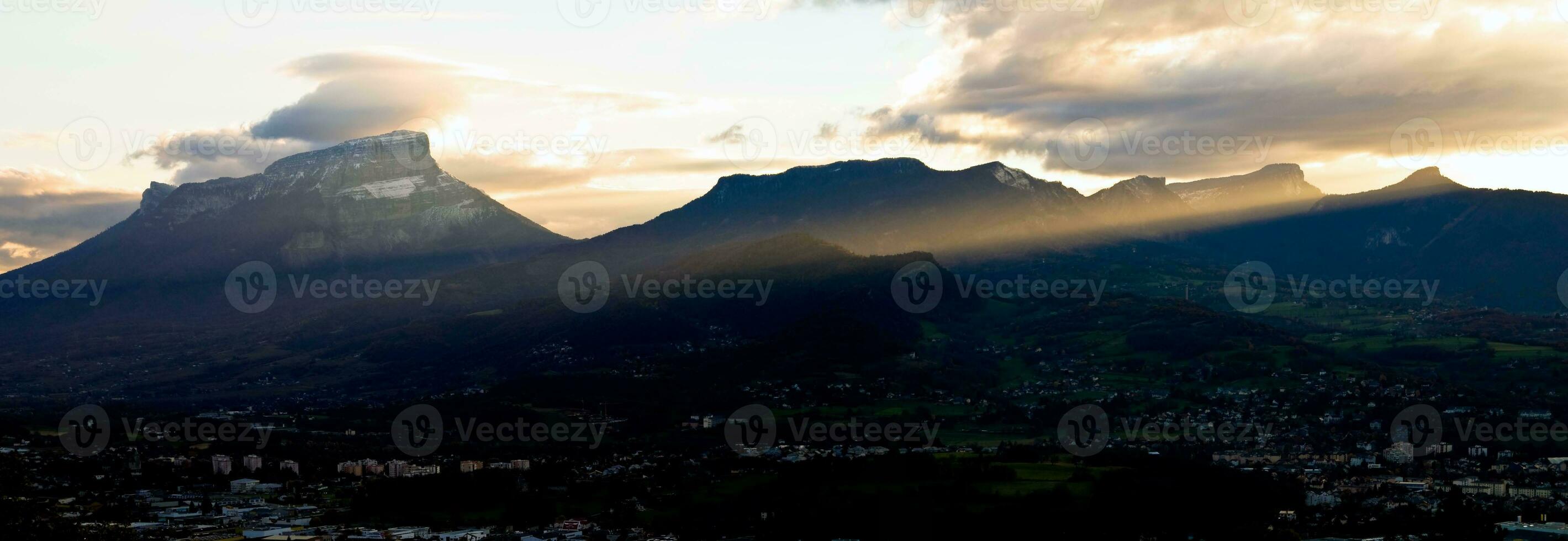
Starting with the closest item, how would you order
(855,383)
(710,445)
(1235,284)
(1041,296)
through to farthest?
(710,445), (855,383), (1041,296), (1235,284)

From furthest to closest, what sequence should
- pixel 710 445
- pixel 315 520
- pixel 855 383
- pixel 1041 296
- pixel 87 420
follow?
pixel 1041 296 → pixel 855 383 → pixel 87 420 → pixel 710 445 → pixel 315 520

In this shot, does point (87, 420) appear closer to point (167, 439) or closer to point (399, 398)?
point (167, 439)

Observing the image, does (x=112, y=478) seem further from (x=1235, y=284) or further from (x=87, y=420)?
(x=1235, y=284)

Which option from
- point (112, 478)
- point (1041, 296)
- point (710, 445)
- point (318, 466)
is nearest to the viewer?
point (112, 478)

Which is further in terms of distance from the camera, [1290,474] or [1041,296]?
[1041,296]

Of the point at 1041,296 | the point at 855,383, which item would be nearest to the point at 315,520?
the point at 855,383

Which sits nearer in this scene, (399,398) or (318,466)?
(318,466)

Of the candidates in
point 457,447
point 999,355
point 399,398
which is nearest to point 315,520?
point 457,447

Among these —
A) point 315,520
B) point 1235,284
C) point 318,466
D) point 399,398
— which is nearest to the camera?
point 315,520
